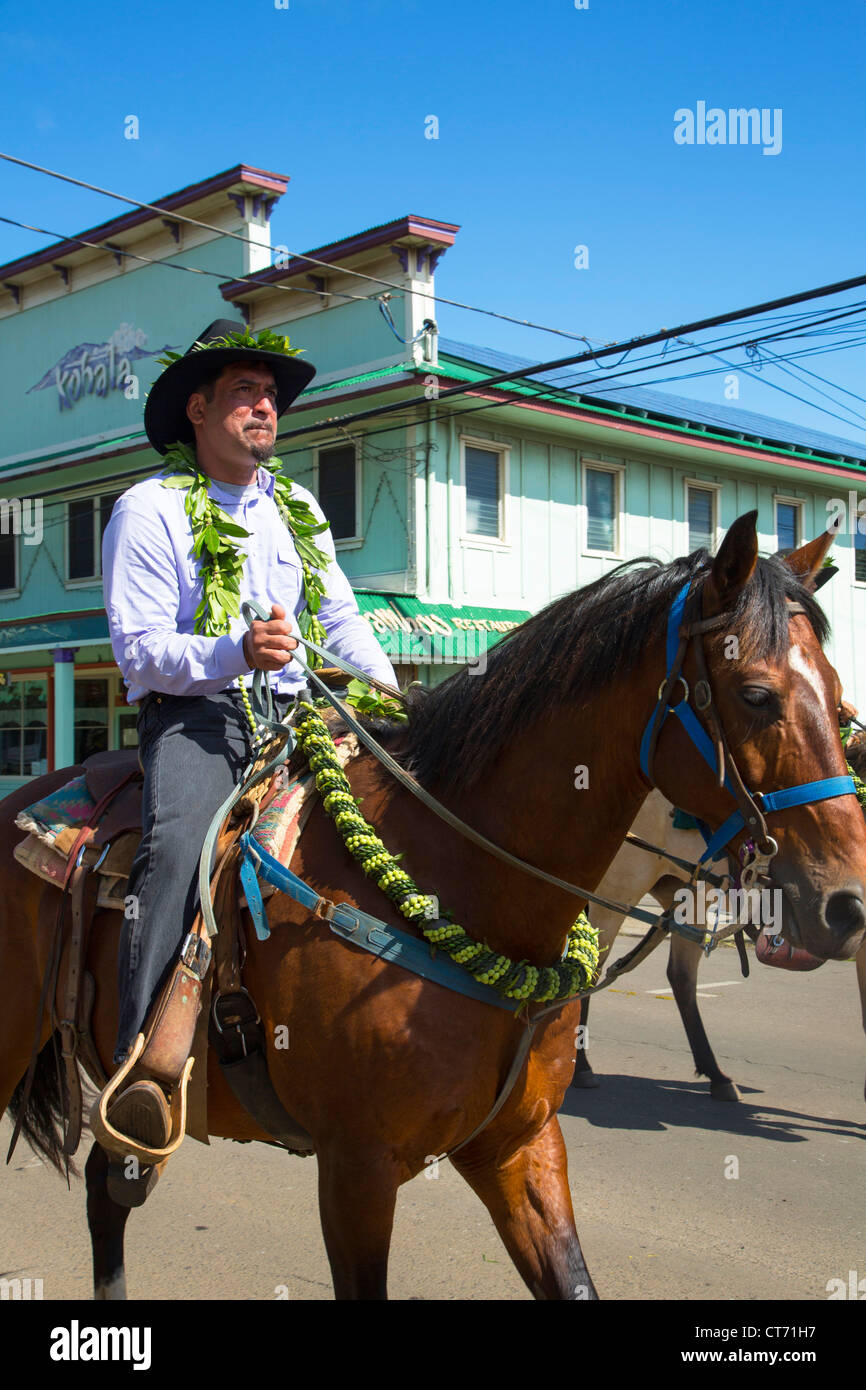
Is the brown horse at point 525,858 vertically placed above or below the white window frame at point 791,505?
below

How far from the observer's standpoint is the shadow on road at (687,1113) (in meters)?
5.91

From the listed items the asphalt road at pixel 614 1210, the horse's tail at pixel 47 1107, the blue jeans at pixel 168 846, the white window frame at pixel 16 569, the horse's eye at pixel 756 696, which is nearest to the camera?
the horse's eye at pixel 756 696

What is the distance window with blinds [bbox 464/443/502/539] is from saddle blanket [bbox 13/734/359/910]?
14.2 metres

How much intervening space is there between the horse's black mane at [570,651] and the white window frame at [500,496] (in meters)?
14.3

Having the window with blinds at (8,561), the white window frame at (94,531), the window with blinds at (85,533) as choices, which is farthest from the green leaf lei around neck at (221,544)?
the window with blinds at (8,561)

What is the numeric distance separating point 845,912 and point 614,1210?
302 cm

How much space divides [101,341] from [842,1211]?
813 inches

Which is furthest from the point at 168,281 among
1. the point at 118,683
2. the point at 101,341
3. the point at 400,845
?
the point at 400,845

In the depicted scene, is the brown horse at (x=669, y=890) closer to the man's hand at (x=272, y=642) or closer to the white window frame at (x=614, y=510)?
the man's hand at (x=272, y=642)

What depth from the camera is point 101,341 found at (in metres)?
21.6

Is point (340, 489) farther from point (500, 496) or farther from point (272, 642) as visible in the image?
point (272, 642)

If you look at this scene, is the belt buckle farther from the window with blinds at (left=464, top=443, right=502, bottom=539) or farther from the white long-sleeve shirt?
the window with blinds at (left=464, top=443, right=502, bottom=539)

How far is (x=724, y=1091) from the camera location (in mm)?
6398
